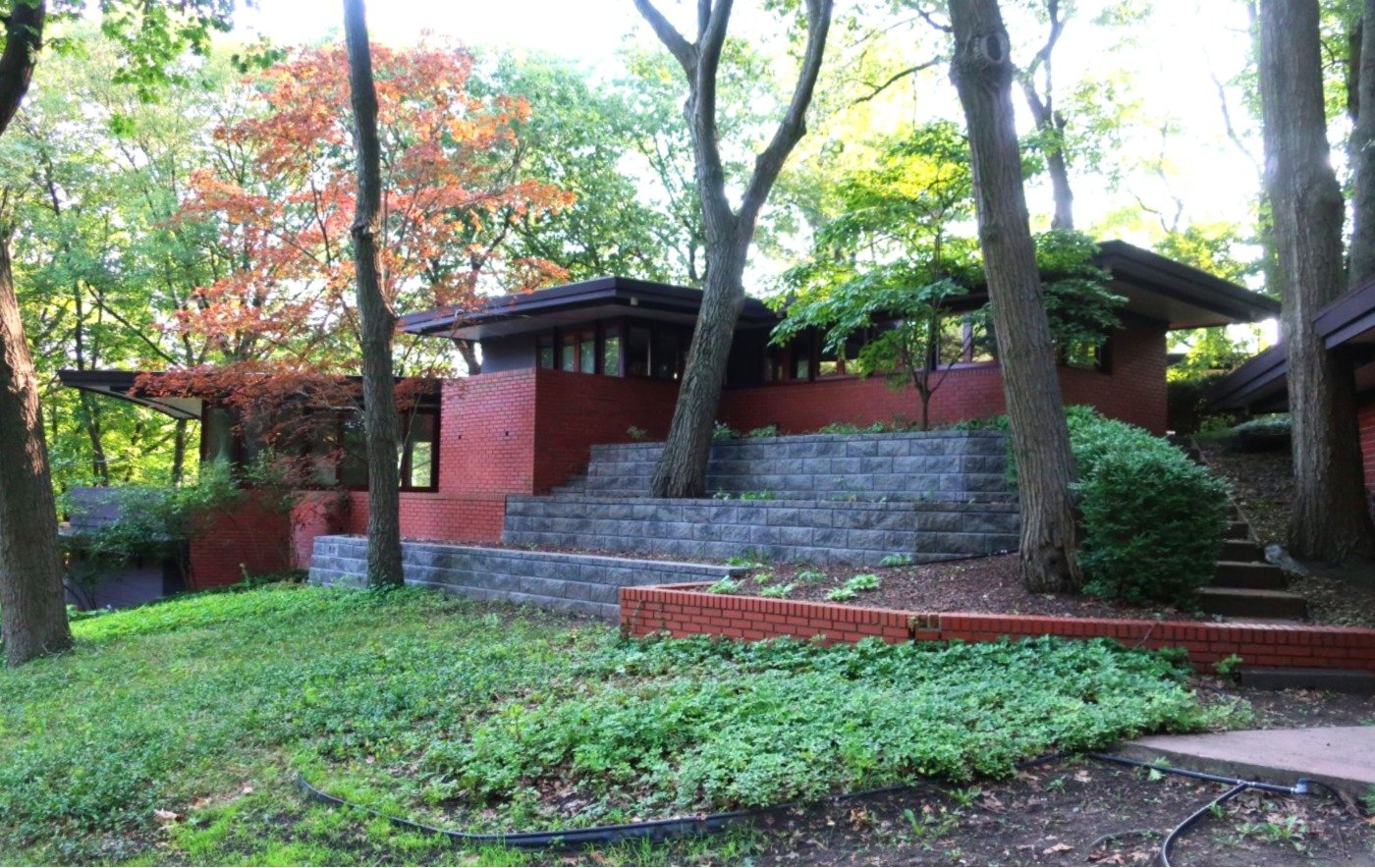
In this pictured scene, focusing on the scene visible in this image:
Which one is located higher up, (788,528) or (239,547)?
(788,528)

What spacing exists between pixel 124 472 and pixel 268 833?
28.5 m

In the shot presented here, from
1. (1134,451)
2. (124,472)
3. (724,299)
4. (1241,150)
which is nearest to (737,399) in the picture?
(724,299)

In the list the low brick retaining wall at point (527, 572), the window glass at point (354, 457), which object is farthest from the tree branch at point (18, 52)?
the window glass at point (354, 457)

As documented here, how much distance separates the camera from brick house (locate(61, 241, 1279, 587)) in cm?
1477

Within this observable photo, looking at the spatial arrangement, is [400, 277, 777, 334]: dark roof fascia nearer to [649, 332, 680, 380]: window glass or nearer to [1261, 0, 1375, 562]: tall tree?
[649, 332, 680, 380]: window glass

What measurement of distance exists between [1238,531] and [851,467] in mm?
4275

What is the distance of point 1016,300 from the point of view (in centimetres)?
795

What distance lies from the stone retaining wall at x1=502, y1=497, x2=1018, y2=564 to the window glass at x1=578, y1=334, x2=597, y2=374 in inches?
189

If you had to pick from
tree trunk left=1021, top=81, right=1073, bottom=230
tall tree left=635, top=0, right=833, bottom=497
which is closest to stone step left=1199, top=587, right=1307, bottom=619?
tall tree left=635, top=0, right=833, bottom=497

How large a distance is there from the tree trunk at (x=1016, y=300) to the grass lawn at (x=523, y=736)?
137cm

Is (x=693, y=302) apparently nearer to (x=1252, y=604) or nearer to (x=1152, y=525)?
(x=1152, y=525)

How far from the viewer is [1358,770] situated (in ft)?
14.3

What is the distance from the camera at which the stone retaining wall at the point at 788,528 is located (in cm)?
948

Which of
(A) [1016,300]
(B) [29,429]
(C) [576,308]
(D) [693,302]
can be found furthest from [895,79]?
(B) [29,429]
